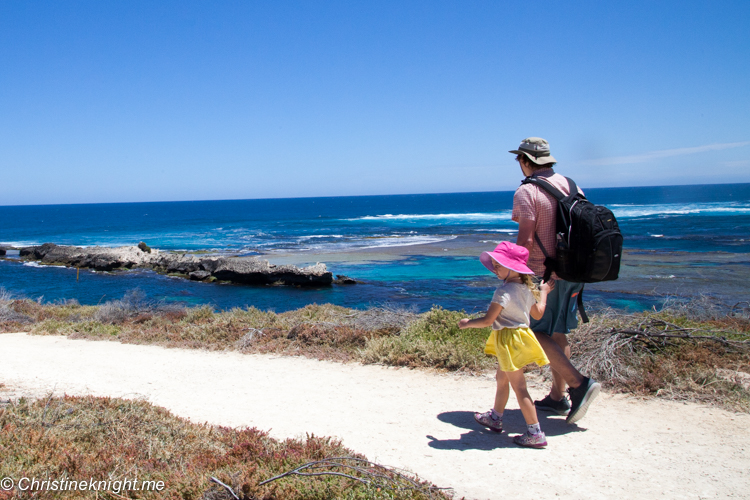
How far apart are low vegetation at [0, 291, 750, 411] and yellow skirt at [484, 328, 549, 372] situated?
6.81 ft

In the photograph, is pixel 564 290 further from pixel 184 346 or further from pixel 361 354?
pixel 184 346

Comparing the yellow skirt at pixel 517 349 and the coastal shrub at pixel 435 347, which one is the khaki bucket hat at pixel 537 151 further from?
the coastal shrub at pixel 435 347

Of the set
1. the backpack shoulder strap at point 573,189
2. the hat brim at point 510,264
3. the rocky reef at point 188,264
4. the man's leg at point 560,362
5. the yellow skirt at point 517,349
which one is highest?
the backpack shoulder strap at point 573,189

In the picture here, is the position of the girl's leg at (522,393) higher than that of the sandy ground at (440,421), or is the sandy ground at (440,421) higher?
the girl's leg at (522,393)

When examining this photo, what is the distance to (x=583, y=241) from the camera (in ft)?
11.8

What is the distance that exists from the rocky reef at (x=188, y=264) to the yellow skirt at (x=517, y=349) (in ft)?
71.1

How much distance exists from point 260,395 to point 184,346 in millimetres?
3287

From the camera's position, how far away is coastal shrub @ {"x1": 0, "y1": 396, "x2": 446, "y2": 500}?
10.2ft

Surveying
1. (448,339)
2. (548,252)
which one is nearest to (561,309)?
(548,252)

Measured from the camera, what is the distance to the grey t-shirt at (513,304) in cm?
377

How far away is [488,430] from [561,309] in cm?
122

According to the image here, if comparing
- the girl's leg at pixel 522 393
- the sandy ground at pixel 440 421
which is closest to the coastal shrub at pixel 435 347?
the sandy ground at pixel 440 421

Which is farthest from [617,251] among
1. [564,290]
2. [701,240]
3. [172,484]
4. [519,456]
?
[701,240]

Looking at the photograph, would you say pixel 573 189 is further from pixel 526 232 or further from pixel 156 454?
pixel 156 454
